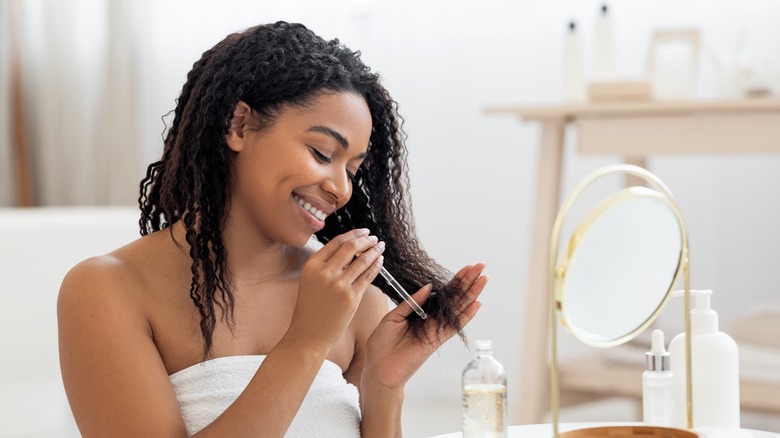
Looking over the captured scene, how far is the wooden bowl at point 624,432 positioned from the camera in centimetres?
95

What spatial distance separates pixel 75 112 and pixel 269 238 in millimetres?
2140

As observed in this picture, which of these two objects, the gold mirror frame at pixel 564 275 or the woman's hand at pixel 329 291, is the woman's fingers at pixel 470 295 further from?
the gold mirror frame at pixel 564 275

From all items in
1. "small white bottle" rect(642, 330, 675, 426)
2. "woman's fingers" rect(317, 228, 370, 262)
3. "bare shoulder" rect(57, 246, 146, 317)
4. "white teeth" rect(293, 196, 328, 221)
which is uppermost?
"white teeth" rect(293, 196, 328, 221)

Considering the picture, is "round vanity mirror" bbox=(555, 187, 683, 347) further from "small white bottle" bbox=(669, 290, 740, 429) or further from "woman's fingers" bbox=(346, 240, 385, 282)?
"woman's fingers" bbox=(346, 240, 385, 282)

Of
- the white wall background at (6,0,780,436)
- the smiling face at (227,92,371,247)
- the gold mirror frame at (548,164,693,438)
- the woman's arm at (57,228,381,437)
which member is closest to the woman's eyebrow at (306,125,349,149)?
the smiling face at (227,92,371,247)

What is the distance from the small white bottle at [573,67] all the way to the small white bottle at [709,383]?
A: 1374 millimetres

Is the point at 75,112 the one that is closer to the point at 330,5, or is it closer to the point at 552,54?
the point at 330,5

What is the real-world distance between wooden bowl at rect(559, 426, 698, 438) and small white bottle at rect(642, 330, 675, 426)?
10 centimetres

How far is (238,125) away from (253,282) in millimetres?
197

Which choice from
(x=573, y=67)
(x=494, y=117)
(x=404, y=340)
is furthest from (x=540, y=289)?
(x=404, y=340)

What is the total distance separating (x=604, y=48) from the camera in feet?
7.84

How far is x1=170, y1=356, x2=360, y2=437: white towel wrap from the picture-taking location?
119 centimetres

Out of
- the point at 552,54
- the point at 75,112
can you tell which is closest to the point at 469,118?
the point at 552,54

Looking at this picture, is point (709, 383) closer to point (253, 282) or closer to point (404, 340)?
point (404, 340)
